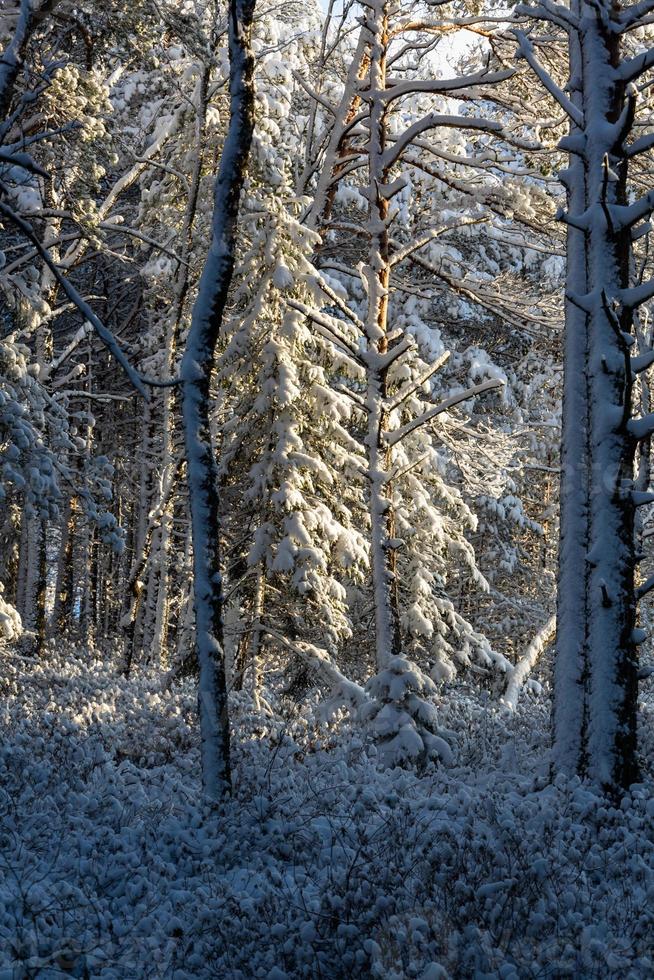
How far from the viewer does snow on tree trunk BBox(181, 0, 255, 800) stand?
22.6 feet

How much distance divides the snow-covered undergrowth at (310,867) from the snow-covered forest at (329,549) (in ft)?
0.09

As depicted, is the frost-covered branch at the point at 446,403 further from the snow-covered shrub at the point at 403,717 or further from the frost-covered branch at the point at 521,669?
the frost-covered branch at the point at 521,669

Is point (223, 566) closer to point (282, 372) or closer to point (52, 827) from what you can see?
point (282, 372)

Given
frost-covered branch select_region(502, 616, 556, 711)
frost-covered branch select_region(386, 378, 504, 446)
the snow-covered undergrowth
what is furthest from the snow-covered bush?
frost-covered branch select_region(502, 616, 556, 711)

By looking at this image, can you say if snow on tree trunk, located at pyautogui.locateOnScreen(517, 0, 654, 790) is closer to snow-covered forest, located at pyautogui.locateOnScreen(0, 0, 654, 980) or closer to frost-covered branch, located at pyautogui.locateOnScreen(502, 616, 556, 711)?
snow-covered forest, located at pyautogui.locateOnScreen(0, 0, 654, 980)

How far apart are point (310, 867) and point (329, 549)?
755cm

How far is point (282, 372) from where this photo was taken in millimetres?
12523

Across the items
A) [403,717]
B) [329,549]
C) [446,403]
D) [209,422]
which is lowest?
[403,717]

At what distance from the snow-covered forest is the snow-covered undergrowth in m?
0.03

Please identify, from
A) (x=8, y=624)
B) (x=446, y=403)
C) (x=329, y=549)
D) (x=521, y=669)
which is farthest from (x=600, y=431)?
(x=8, y=624)

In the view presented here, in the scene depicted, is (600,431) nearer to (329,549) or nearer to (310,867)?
(310,867)

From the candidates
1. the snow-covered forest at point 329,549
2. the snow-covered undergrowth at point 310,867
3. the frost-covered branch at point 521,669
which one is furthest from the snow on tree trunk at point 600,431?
the frost-covered branch at point 521,669

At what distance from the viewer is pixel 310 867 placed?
5621 millimetres

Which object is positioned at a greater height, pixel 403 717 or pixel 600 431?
pixel 600 431
